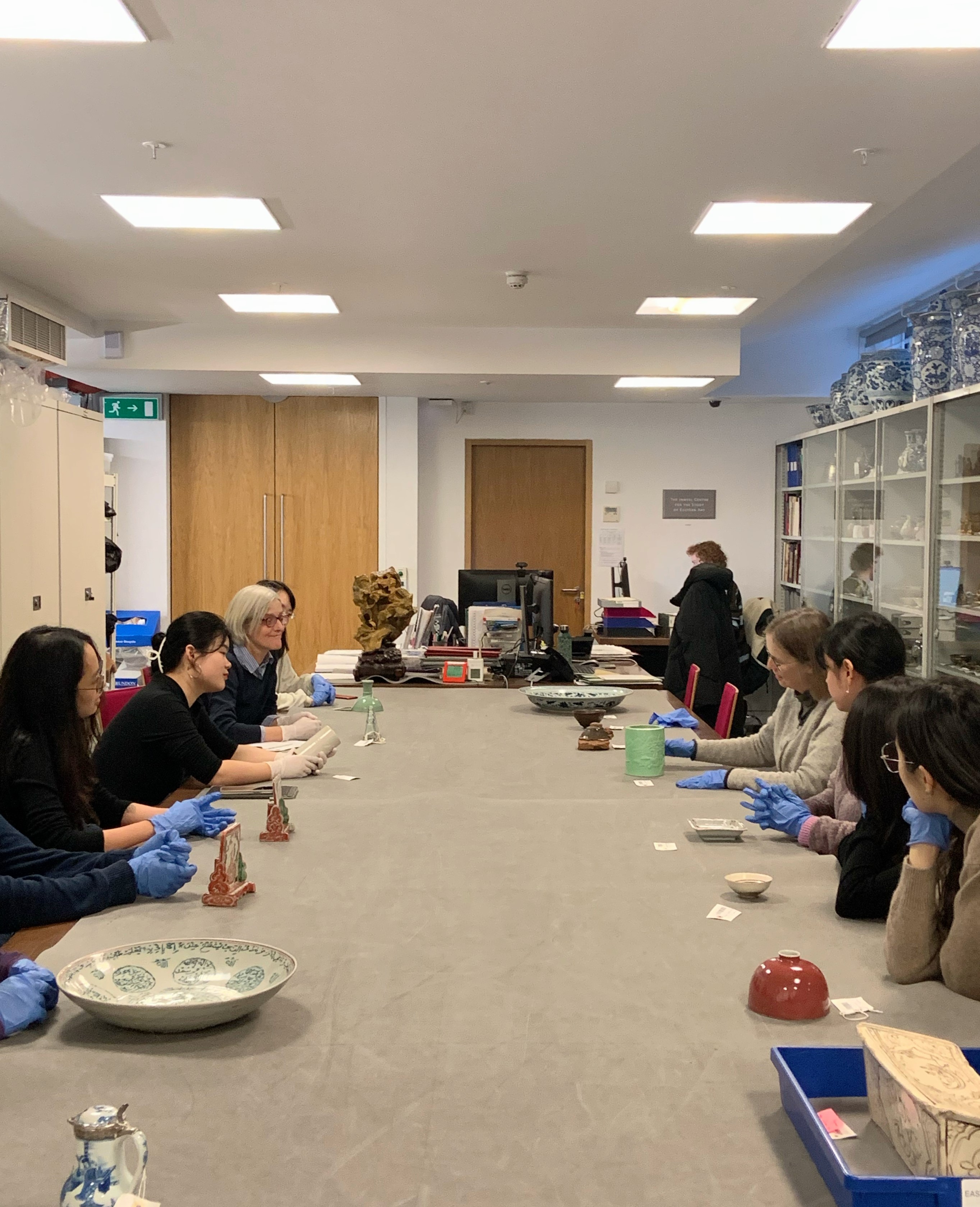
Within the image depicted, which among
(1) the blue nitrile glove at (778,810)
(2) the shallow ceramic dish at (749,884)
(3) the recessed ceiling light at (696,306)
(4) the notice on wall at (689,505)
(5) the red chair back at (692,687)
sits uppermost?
(3) the recessed ceiling light at (696,306)

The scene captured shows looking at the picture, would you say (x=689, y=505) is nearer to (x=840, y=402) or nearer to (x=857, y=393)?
(x=840, y=402)

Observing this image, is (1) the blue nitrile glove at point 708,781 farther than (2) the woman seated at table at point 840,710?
Yes

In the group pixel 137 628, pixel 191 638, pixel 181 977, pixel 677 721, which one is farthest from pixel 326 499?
pixel 181 977

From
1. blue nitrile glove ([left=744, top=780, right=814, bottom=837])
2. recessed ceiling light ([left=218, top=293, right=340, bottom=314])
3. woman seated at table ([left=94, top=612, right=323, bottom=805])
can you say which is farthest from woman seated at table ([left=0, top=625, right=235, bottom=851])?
recessed ceiling light ([left=218, top=293, right=340, bottom=314])

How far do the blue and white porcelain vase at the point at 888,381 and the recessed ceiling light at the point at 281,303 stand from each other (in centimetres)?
294

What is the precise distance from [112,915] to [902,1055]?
129 cm

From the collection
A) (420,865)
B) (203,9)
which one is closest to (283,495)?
(203,9)

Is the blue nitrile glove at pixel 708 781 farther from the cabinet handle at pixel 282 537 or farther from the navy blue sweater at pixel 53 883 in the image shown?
the cabinet handle at pixel 282 537

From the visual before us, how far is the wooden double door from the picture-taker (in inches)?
316

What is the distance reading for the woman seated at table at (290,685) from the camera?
4.21m

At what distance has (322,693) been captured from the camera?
4.38m

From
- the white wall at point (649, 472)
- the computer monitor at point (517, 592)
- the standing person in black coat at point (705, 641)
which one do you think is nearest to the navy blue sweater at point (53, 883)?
the computer monitor at point (517, 592)

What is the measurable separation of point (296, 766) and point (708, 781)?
108cm

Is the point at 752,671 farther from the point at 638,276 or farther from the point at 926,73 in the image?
the point at 926,73
